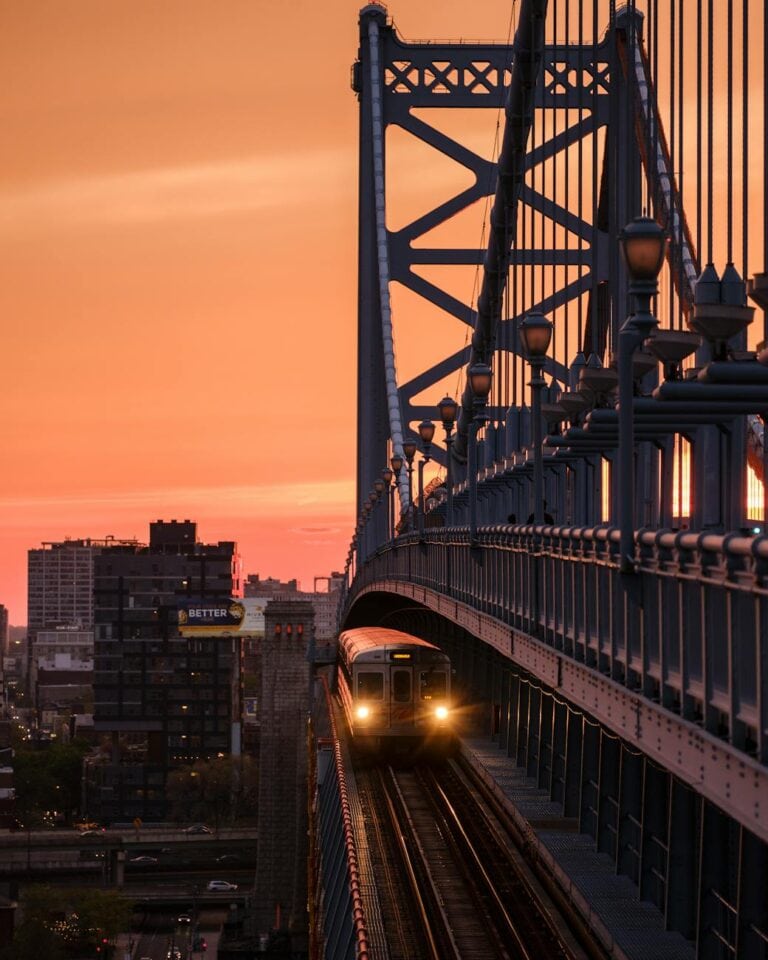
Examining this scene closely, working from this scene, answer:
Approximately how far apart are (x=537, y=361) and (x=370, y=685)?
2479 cm

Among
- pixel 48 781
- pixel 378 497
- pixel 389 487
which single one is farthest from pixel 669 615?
pixel 48 781

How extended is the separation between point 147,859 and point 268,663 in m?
39.2

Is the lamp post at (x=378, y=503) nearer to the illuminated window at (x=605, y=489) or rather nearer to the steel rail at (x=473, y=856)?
the steel rail at (x=473, y=856)

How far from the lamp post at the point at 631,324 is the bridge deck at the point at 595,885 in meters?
7.46

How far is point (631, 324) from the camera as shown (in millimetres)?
16812

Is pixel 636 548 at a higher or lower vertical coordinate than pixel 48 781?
higher

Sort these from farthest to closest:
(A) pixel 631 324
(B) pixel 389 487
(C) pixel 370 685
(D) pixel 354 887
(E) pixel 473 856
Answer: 1. (B) pixel 389 487
2. (C) pixel 370 685
3. (E) pixel 473 856
4. (D) pixel 354 887
5. (A) pixel 631 324

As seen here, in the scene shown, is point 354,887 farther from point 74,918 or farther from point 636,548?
point 74,918

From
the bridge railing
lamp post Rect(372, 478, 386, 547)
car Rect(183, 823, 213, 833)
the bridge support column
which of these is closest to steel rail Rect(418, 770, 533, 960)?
the bridge railing

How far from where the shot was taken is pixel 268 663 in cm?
10869

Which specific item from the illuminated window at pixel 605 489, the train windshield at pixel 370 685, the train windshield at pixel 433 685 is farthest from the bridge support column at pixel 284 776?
the illuminated window at pixel 605 489

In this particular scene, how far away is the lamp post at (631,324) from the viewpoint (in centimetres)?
1611

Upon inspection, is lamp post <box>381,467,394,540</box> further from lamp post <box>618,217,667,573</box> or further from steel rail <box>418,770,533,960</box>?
lamp post <box>618,217,667,573</box>

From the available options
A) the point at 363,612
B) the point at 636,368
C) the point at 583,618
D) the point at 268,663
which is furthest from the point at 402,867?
the point at 268,663
